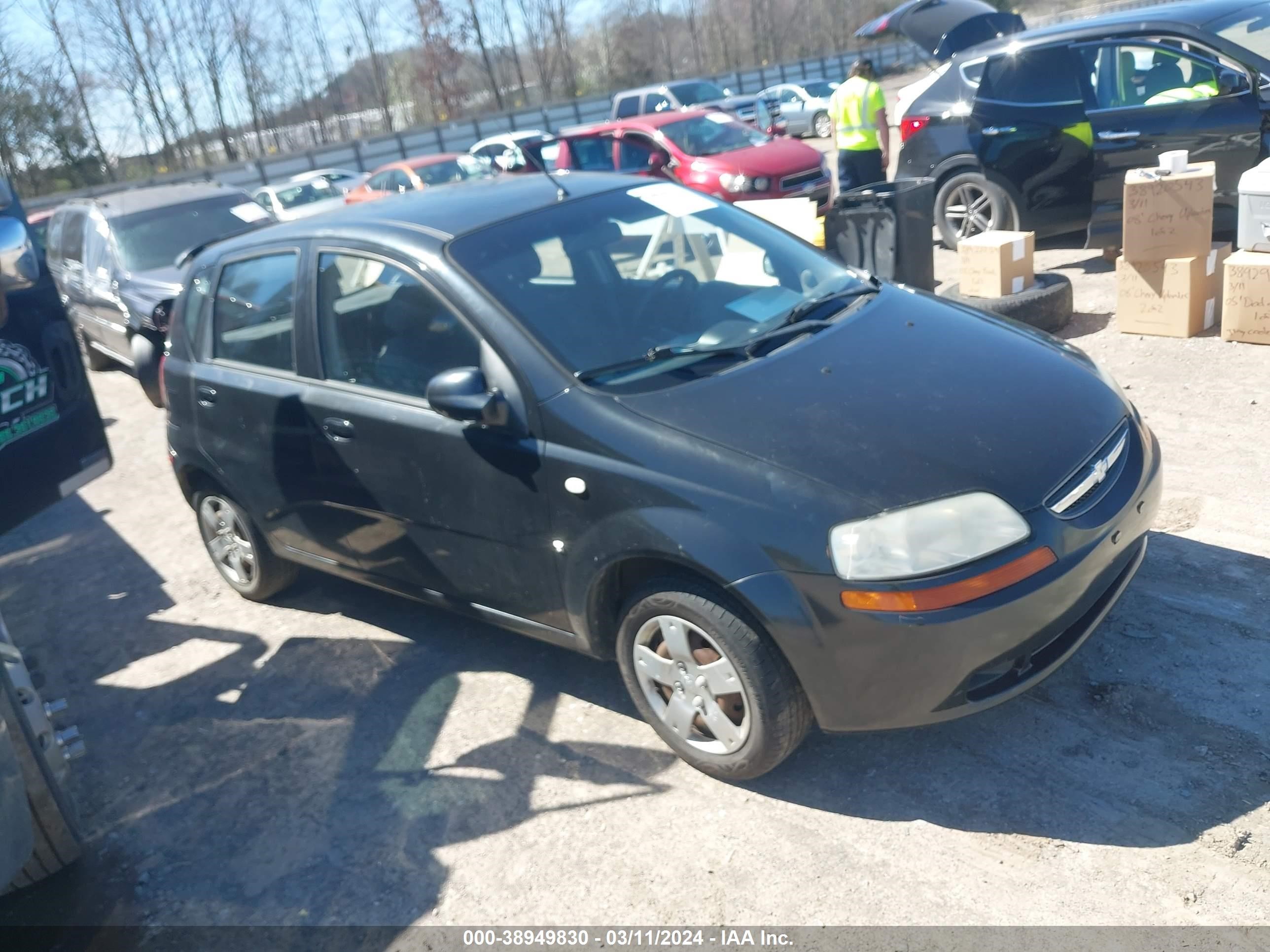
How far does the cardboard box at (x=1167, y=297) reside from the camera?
6496 millimetres

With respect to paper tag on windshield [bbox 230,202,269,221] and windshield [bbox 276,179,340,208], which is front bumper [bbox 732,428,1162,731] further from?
windshield [bbox 276,179,340,208]

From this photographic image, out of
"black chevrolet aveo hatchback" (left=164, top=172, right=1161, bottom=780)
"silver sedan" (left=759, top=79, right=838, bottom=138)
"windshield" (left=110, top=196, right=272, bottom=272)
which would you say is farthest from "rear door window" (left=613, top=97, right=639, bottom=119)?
"black chevrolet aveo hatchback" (left=164, top=172, right=1161, bottom=780)

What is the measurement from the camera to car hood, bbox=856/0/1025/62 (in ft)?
32.8

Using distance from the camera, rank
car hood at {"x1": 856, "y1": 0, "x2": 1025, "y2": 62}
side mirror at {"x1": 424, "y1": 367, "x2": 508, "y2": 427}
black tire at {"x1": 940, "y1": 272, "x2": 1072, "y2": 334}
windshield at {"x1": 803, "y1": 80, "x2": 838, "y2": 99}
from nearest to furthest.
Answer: side mirror at {"x1": 424, "y1": 367, "x2": 508, "y2": 427}, black tire at {"x1": 940, "y1": 272, "x2": 1072, "y2": 334}, car hood at {"x1": 856, "y1": 0, "x2": 1025, "y2": 62}, windshield at {"x1": 803, "y1": 80, "x2": 838, "y2": 99}

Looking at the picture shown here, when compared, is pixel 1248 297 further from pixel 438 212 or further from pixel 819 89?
pixel 819 89

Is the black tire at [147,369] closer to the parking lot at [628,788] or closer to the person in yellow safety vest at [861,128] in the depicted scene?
the parking lot at [628,788]

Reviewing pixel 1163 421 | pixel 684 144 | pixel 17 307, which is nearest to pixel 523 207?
pixel 17 307

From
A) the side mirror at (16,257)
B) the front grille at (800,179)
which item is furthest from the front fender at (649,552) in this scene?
the front grille at (800,179)

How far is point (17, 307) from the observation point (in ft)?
11.6

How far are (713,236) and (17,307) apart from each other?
246cm

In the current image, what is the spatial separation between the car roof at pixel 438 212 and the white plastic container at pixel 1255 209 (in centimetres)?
371

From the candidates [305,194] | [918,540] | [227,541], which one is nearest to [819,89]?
[305,194]

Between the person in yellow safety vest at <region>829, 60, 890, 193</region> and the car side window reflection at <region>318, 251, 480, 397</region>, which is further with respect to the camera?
the person in yellow safety vest at <region>829, 60, 890, 193</region>

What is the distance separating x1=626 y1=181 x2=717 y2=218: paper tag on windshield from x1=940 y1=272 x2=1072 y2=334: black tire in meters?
2.64
